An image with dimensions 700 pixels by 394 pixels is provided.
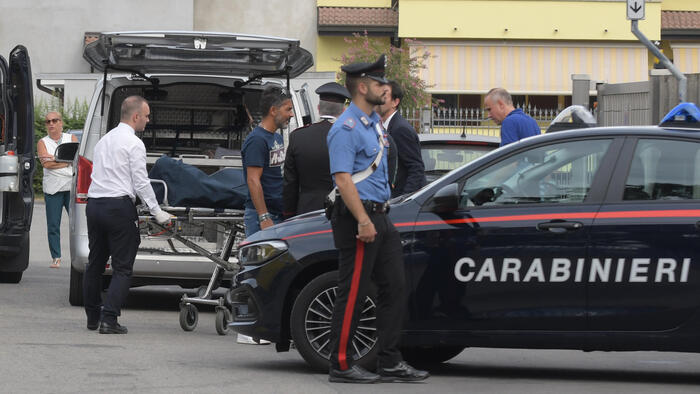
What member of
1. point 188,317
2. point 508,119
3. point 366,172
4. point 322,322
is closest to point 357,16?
point 508,119

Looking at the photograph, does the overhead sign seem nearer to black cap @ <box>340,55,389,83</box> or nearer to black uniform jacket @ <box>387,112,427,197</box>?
black uniform jacket @ <box>387,112,427,197</box>

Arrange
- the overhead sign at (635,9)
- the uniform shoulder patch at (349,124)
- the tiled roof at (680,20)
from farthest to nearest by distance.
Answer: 1. the tiled roof at (680,20)
2. the overhead sign at (635,9)
3. the uniform shoulder patch at (349,124)

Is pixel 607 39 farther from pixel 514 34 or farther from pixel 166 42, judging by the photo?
pixel 166 42

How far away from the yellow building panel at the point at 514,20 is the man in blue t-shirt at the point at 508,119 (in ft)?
115

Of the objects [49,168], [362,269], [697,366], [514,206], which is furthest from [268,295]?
[49,168]

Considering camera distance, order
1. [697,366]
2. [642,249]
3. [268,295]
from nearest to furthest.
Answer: [642,249], [268,295], [697,366]

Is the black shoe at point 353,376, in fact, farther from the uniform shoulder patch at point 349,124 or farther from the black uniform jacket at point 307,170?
the black uniform jacket at point 307,170

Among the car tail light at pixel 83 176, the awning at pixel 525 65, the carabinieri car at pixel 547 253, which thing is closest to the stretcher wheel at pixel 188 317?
the car tail light at pixel 83 176

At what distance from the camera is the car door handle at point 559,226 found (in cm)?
816

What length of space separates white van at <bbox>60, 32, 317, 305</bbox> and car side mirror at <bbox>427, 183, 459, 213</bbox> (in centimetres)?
290

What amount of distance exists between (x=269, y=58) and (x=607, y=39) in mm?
36221

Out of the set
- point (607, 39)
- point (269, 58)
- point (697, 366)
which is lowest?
point (697, 366)

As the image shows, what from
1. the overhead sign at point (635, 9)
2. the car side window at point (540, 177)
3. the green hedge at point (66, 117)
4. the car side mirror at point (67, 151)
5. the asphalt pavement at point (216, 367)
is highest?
the overhead sign at point (635, 9)

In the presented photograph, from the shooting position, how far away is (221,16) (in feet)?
156
